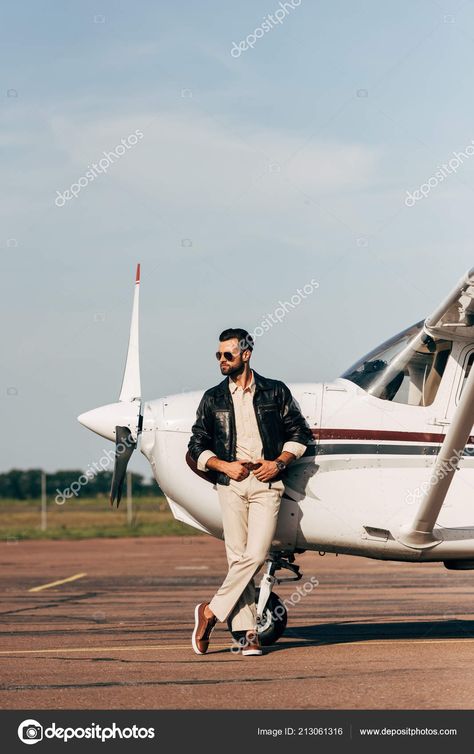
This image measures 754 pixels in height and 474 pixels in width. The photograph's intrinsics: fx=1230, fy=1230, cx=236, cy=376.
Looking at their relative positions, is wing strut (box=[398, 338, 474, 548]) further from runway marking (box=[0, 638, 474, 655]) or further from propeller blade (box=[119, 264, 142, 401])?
propeller blade (box=[119, 264, 142, 401])

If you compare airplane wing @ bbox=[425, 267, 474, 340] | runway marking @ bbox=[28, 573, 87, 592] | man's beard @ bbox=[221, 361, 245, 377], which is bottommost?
runway marking @ bbox=[28, 573, 87, 592]

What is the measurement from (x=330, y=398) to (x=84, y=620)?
4.07 meters

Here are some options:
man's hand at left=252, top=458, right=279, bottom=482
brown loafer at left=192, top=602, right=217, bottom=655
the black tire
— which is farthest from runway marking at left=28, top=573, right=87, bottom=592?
man's hand at left=252, top=458, right=279, bottom=482

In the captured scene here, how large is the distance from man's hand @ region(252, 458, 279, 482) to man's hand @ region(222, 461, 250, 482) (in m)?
0.09

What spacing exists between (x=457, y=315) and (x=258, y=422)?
1.63 meters

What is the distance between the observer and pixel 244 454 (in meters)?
8.80

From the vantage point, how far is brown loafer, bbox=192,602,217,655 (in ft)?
28.5

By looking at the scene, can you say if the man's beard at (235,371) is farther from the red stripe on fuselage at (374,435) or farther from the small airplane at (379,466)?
the red stripe on fuselage at (374,435)

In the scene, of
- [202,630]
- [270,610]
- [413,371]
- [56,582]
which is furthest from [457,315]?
[56,582]

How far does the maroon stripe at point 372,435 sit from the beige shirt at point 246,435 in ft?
1.19

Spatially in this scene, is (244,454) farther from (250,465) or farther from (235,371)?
(235,371)

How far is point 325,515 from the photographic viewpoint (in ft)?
29.9
